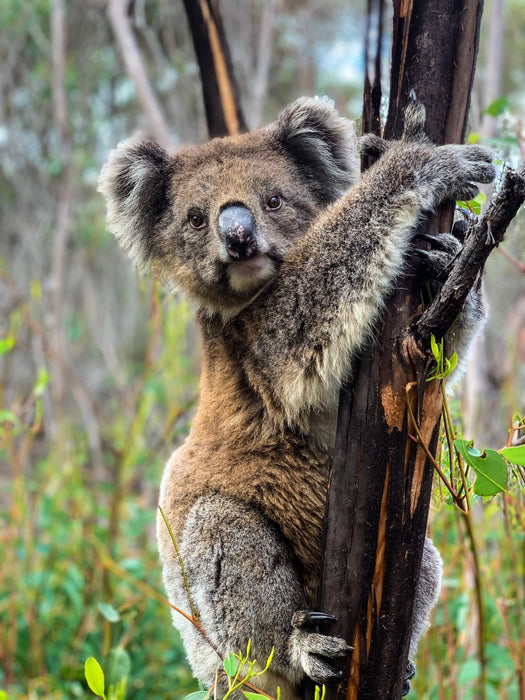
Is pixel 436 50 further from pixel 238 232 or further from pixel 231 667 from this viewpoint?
pixel 231 667

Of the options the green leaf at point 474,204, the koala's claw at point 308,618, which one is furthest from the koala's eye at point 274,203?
the koala's claw at point 308,618

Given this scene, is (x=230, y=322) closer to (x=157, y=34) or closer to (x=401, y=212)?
(x=401, y=212)

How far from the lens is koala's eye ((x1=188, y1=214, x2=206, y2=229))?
2.49 meters

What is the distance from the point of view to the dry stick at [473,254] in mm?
1364

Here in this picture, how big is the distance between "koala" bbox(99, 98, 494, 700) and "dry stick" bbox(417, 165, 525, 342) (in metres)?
0.16

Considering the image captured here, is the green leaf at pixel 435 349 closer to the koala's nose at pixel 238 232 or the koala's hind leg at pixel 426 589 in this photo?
the koala's nose at pixel 238 232

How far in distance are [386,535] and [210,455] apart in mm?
855

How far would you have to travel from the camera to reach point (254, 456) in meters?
2.26

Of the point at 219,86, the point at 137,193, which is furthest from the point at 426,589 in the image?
the point at 219,86

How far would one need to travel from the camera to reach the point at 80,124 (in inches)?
340

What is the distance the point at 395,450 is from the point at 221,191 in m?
1.22

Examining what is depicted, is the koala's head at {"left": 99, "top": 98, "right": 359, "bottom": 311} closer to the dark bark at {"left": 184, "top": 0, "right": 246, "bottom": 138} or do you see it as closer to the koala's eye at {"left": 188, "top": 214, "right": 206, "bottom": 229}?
the koala's eye at {"left": 188, "top": 214, "right": 206, "bottom": 229}

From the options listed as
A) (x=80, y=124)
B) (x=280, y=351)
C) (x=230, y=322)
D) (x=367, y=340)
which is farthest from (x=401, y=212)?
(x=80, y=124)

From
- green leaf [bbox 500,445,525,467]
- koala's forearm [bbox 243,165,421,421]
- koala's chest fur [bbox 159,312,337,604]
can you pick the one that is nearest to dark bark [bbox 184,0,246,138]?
koala's chest fur [bbox 159,312,337,604]
